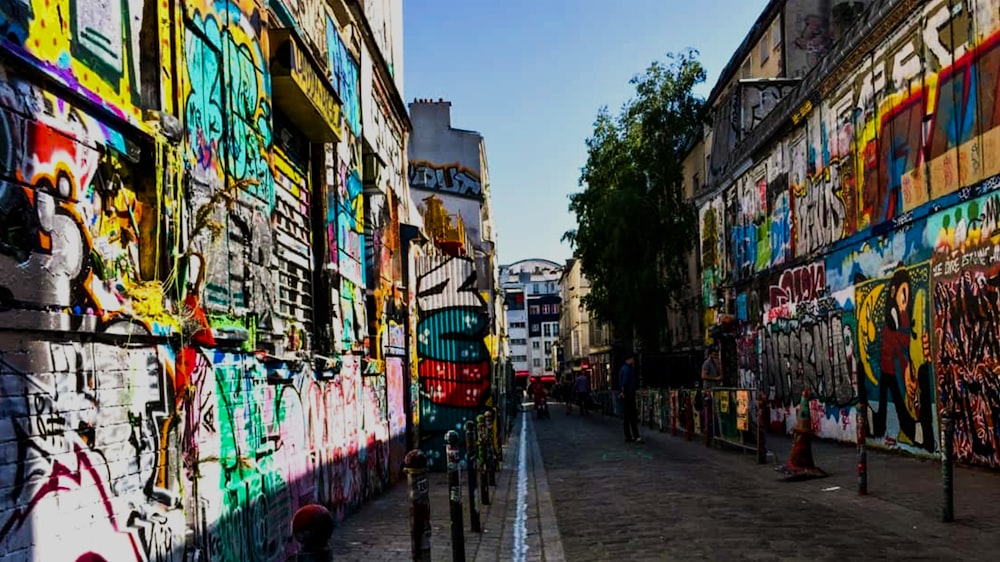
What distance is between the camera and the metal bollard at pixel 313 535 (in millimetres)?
3066

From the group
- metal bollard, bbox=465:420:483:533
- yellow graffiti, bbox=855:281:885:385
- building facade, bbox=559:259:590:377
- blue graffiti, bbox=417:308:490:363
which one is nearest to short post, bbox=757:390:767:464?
yellow graffiti, bbox=855:281:885:385

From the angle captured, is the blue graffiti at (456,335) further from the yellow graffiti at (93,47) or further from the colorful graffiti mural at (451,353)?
the yellow graffiti at (93,47)

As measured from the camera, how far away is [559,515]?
1023 cm

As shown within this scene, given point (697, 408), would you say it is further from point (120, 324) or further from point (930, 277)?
point (120, 324)

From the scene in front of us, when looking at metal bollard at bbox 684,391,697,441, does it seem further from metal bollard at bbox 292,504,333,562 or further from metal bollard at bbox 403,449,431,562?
metal bollard at bbox 292,504,333,562

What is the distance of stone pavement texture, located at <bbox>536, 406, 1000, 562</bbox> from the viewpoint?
7.57 m

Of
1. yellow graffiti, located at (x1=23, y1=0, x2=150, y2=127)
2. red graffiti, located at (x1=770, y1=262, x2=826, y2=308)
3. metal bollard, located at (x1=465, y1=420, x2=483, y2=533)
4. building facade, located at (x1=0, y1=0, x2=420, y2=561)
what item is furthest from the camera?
red graffiti, located at (x1=770, y1=262, x2=826, y2=308)

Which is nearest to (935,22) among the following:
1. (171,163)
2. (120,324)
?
(171,163)

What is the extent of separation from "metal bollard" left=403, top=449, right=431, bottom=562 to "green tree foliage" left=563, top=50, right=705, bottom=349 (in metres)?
30.2

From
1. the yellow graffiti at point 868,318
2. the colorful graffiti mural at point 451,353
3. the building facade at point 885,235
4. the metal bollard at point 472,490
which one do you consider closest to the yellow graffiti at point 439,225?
the colorful graffiti mural at point 451,353

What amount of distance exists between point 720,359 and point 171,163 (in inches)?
949

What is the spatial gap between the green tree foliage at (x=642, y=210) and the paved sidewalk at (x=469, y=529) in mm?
22939

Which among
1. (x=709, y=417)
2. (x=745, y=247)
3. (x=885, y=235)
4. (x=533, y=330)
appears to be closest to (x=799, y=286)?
(x=709, y=417)

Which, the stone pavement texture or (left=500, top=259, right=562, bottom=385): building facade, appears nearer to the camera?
the stone pavement texture
